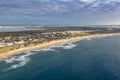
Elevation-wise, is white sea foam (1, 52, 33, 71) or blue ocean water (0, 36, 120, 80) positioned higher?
white sea foam (1, 52, 33, 71)

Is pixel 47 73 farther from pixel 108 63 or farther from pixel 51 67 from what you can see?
pixel 108 63

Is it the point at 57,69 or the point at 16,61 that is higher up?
the point at 16,61

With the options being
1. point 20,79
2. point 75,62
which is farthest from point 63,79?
point 75,62

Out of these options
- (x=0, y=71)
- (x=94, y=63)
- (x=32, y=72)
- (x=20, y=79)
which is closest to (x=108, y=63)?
(x=94, y=63)

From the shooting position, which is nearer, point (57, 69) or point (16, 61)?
point (57, 69)

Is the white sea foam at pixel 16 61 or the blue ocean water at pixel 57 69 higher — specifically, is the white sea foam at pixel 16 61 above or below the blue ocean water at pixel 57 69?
above

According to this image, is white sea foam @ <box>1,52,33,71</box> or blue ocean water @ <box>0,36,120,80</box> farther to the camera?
white sea foam @ <box>1,52,33,71</box>

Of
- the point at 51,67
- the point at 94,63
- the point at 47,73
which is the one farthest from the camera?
the point at 94,63

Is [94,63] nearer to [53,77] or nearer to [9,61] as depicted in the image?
[53,77]

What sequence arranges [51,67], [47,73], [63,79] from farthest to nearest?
[51,67] → [47,73] → [63,79]

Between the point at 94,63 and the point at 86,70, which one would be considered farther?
the point at 94,63

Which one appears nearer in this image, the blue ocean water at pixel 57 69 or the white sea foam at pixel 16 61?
the blue ocean water at pixel 57 69
